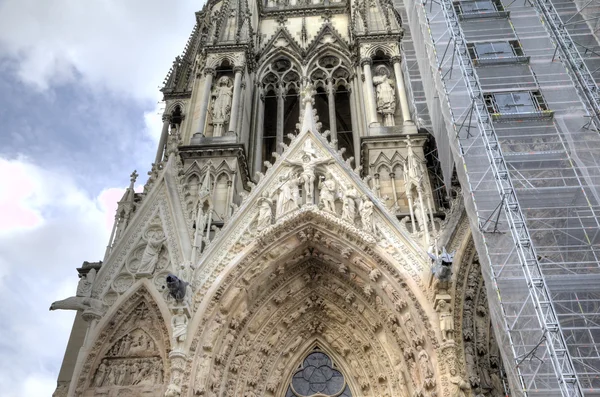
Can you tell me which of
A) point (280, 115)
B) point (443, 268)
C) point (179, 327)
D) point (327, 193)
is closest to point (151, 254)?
point (179, 327)

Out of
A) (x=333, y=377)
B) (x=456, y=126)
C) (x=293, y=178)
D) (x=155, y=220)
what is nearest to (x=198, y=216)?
(x=155, y=220)

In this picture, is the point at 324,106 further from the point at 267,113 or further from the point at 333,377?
the point at 333,377

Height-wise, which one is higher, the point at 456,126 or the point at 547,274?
the point at 456,126

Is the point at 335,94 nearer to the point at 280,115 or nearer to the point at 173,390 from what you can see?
the point at 280,115

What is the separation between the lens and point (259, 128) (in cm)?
1588

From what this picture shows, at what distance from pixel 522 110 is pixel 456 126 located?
145 cm

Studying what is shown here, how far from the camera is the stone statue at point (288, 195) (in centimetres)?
1086

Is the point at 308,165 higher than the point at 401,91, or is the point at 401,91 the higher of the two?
the point at 401,91

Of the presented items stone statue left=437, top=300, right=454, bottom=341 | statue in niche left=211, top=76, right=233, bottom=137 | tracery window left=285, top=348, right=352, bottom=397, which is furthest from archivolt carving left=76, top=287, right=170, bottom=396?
statue in niche left=211, top=76, right=233, bottom=137

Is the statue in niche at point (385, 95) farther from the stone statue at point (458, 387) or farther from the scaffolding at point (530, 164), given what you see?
the stone statue at point (458, 387)

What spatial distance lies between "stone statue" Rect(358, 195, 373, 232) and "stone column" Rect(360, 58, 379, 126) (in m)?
3.59

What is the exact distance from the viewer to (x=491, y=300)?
339 inches

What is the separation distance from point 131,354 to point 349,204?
4757 mm

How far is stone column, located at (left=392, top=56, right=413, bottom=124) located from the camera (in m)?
14.0
